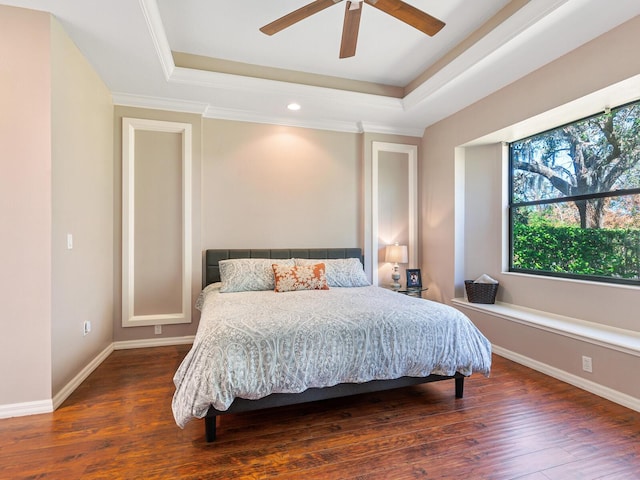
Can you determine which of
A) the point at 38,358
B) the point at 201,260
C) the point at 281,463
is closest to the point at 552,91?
the point at 281,463

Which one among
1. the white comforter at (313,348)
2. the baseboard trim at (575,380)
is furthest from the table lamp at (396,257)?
the white comforter at (313,348)

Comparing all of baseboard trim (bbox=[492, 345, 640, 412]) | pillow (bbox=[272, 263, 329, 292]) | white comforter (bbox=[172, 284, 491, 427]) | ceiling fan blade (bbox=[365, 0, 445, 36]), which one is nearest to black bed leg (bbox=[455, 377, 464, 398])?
white comforter (bbox=[172, 284, 491, 427])

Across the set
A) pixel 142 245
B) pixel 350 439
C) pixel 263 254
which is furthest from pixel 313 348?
pixel 142 245

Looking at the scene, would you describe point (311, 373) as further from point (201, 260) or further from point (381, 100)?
point (381, 100)

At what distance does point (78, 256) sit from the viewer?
8.64 feet

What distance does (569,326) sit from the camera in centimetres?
278

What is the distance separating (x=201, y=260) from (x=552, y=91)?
378cm

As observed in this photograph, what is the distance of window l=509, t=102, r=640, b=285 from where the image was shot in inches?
106

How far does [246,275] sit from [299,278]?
54 cm

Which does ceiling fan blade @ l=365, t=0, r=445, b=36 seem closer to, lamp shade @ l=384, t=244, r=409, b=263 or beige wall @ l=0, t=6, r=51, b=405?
beige wall @ l=0, t=6, r=51, b=405

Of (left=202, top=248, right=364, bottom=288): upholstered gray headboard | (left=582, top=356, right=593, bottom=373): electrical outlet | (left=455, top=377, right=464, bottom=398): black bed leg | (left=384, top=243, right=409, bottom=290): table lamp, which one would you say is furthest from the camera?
(left=384, top=243, right=409, bottom=290): table lamp

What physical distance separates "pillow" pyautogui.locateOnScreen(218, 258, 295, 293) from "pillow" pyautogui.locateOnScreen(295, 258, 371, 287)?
391mm

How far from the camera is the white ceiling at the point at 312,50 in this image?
7.57ft

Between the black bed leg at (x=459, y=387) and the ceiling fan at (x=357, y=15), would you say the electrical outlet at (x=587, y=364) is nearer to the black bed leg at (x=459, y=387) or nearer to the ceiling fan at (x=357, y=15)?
the black bed leg at (x=459, y=387)
